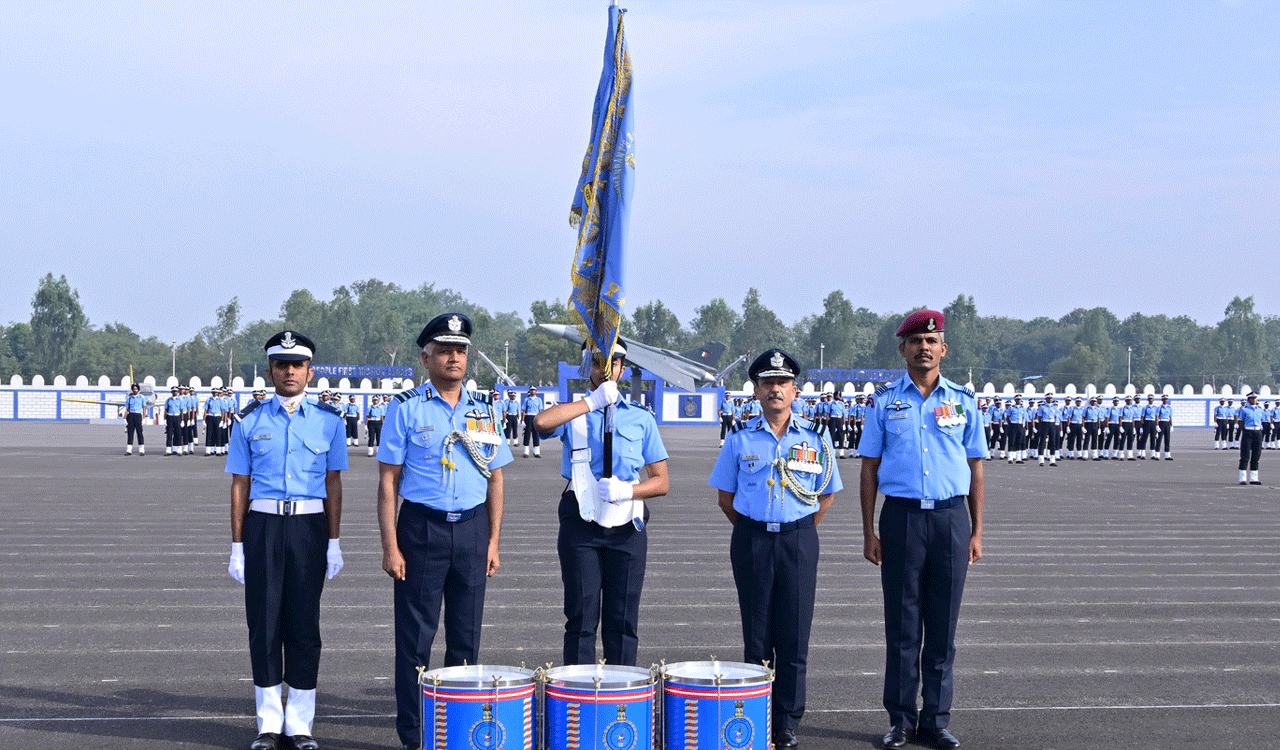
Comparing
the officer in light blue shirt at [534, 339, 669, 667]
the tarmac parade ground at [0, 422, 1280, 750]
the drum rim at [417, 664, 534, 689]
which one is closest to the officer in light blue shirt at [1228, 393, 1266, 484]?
the tarmac parade ground at [0, 422, 1280, 750]

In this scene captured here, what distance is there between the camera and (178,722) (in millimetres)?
6250

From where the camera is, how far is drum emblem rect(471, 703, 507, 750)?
4.85 m

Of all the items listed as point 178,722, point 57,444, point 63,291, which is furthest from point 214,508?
point 63,291

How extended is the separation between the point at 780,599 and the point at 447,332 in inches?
83.2

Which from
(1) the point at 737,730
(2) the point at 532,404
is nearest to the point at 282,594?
(1) the point at 737,730

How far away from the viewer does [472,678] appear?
5039mm

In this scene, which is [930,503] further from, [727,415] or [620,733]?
[727,415]

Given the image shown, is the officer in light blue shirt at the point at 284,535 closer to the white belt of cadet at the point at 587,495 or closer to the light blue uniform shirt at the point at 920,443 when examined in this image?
the white belt of cadet at the point at 587,495

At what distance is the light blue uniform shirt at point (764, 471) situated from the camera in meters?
6.05

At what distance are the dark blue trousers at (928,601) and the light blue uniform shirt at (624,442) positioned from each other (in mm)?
1218

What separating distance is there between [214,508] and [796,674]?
13531mm

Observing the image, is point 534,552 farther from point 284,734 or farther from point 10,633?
point 284,734

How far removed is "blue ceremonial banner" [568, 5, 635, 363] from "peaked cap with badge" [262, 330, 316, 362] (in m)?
1.36

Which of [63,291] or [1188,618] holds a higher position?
[63,291]
